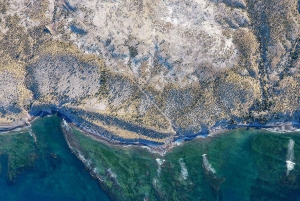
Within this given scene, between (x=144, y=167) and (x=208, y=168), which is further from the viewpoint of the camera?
(x=144, y=167)

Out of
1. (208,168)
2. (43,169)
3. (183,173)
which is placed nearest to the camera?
(208,168)

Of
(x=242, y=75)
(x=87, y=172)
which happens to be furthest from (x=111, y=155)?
(x=242, y=75)

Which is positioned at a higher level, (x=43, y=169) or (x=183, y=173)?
(x=183, y=173)

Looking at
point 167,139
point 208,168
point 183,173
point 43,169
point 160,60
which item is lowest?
point 43,169

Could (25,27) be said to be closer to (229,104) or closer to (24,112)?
(24,112)

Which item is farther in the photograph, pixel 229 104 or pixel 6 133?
pixel 6 133

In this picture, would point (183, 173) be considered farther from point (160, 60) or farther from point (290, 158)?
point (160, 60)

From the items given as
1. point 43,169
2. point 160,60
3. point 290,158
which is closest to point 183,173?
point 290,158

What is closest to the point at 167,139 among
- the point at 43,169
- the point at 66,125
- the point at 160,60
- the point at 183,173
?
the point at 183,173

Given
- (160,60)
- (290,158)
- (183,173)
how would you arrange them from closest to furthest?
(160,60) → (290,158) → (183,173)
